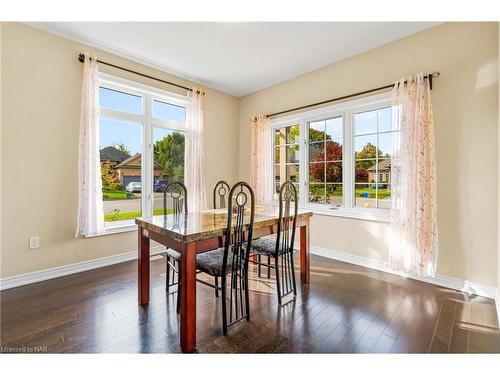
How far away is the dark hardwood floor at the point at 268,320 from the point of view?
164cm

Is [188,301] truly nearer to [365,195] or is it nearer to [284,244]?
[284,244]

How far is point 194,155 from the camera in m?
3.94

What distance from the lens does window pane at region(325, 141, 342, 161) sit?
11.5 ft

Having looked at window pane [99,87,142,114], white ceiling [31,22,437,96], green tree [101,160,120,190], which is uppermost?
white ceiling [31,22,437,96]

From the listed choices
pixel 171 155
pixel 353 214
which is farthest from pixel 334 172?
pixel 171 155

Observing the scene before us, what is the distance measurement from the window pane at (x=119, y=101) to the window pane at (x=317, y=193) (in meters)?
2.76

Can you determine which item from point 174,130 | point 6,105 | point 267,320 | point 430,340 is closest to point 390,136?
point 430,340

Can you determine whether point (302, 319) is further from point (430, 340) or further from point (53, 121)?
point (53, 121)

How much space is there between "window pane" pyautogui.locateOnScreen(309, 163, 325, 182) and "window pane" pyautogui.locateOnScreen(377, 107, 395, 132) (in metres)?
0.90

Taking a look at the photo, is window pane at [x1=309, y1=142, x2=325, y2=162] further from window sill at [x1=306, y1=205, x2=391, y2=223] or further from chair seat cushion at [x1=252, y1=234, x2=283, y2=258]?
chair seat cushion at [x1=252, y1=234, x2=283, y2=258]

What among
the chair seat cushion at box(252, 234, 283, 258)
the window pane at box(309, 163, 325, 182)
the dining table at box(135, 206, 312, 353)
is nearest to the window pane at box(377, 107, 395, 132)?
the window pane at box(309, 163, 325, 182)

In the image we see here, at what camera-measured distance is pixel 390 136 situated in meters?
3.03
